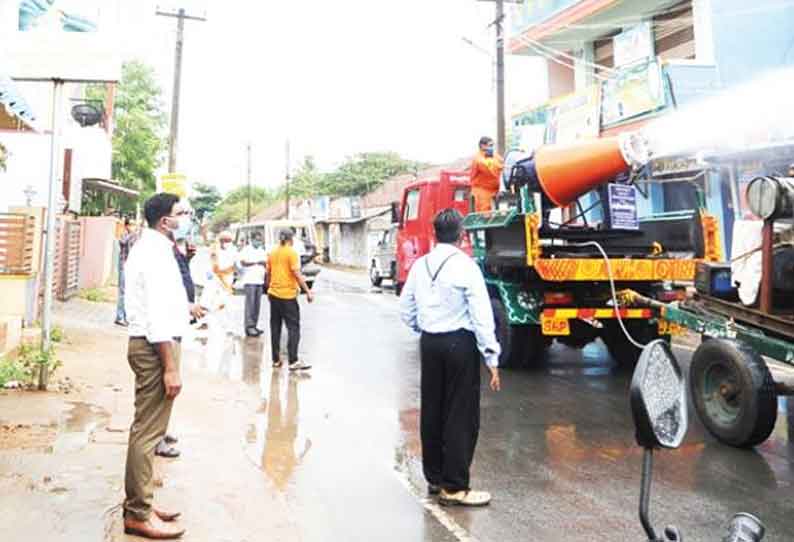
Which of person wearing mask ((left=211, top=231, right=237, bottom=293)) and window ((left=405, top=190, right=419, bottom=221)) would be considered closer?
person wearing mask ((left=211, top=231, right=237, bottom=293))

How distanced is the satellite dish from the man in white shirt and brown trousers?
811 inches

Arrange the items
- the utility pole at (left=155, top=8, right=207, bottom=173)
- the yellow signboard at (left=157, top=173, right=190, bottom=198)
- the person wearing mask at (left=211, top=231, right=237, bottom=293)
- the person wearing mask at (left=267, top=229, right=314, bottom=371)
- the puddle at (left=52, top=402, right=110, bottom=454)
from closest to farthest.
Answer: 1. the puddle at (left=52, top=402, right=110, bottom=454)
2. the person wearing mask at (left=267, top=229, right=314, bottom=371)
3. the person wearing mask at (left=211, top=231, right=237, bottom=293)
4. the yellow signboard at (left=157, top=173, right=190, bottom=198)
5. the utility pole at (left=155, top=8, right=207, bottom=173)

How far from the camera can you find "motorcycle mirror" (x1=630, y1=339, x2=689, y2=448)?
2002 mm

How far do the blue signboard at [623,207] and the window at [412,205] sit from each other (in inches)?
158

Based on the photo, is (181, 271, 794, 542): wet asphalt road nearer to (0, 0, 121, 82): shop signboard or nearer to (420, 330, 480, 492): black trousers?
(420, 330, 480, 492): black trousers

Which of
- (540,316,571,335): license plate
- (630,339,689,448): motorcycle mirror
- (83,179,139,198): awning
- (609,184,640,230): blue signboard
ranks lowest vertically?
(630,339,689,448): motorcycle mirror

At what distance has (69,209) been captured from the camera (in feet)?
65.6

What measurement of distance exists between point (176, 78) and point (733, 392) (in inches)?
758

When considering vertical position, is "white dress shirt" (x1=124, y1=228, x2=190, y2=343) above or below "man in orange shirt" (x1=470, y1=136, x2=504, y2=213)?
below

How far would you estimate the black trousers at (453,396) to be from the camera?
439cm

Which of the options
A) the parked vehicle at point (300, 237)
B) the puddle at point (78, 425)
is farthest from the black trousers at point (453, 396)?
the parked vehicle at point (300, 237)

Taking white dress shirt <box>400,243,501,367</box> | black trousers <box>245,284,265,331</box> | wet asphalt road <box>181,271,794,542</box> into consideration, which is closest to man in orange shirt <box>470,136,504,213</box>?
wet asphalt road <box>181,271,794,542</box>

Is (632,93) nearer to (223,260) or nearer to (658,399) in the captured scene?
(223,260)

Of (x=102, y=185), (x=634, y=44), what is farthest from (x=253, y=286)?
(x=102, y=185)
